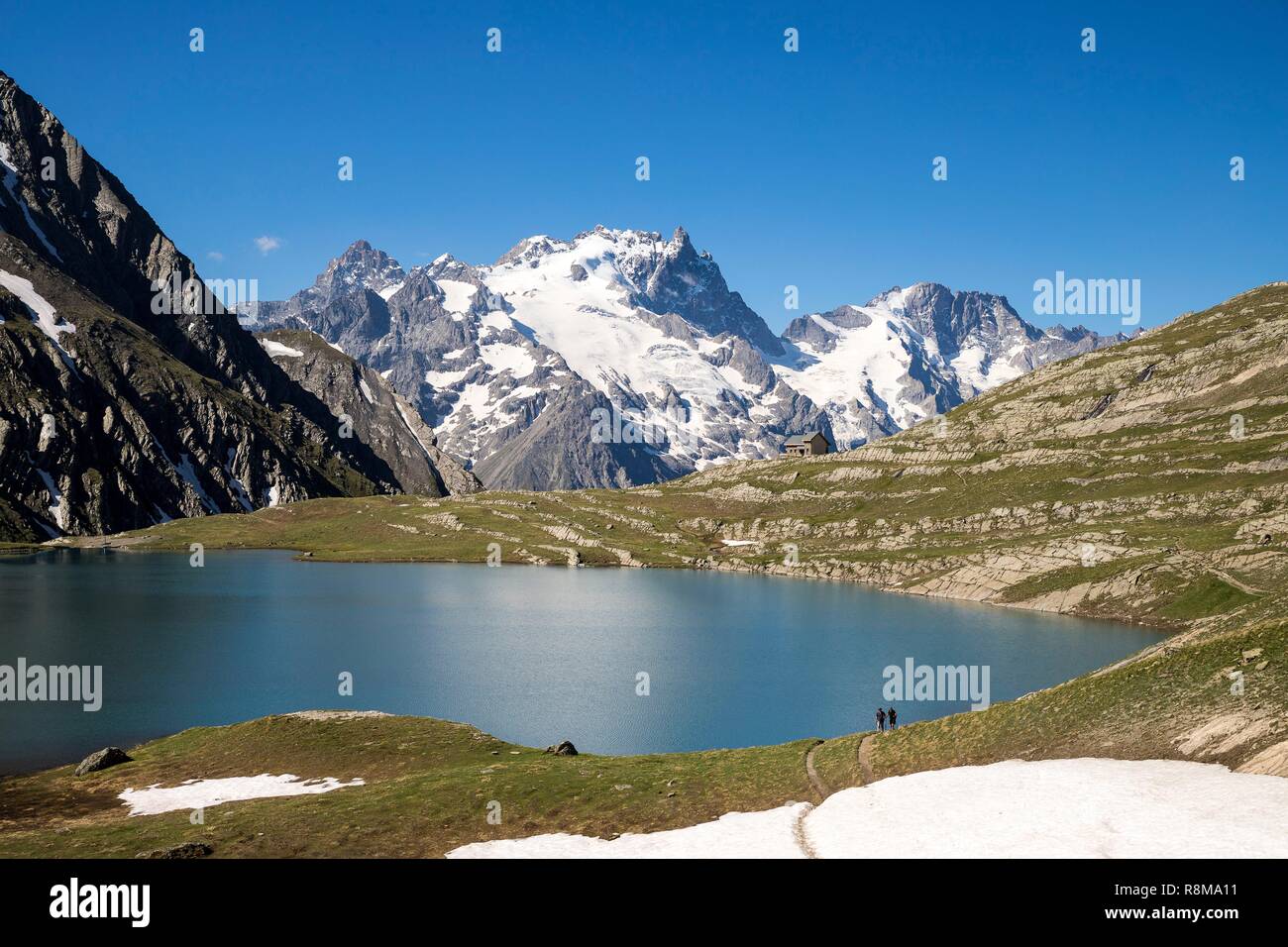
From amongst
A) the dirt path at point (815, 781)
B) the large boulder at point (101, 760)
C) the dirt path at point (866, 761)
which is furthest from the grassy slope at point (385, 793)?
the dirt path at point (866, 761)

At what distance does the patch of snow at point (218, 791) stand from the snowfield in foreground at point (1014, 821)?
68.1ft

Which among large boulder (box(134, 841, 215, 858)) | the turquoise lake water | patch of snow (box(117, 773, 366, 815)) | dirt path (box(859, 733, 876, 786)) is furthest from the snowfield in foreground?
the turquoise lake water

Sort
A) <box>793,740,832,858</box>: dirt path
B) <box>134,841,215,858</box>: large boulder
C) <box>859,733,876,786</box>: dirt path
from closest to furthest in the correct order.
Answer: <box>793,740,832,858</box>: dirt path < <box>134,841,215,858</box>: large boulder < <box>859,733,876,786</box>: dirt path

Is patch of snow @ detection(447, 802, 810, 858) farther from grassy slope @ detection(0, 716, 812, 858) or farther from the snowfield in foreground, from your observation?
grassy slope @ detection(0, 716, 812, 858)

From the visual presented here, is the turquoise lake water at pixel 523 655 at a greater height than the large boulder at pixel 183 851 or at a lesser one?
lesser

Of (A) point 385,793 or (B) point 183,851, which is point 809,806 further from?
(B) point 183,851

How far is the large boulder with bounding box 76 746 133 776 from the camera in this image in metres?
58.2

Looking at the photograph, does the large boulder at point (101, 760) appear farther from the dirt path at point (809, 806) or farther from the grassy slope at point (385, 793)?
the dirt path at point (809, 806)

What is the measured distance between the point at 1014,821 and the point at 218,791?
1770 inches

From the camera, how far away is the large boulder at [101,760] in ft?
191

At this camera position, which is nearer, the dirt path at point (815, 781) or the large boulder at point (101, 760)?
the dirt path at point (815, 781)

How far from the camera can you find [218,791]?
5372 cm

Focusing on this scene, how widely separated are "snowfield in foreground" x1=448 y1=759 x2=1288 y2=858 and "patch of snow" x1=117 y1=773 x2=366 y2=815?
20763 mm
